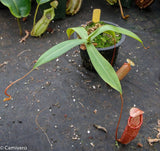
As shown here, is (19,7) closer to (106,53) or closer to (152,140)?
(106,53)

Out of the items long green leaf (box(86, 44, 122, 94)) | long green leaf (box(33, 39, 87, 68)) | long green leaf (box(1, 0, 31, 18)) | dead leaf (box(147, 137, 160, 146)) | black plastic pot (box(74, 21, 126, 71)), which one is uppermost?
long green leaf (box(33, 39, 87, 68))

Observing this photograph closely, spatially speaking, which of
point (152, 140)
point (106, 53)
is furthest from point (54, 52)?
point (152, 140)

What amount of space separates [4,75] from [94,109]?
89cm

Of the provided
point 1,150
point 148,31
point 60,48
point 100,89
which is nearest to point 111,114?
point 100,89

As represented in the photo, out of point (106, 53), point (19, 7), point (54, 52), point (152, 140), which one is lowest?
point (152, 140)

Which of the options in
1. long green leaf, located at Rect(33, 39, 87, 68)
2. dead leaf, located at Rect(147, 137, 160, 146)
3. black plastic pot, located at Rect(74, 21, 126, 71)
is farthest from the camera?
black plastic pot, located at Rect(74, 21, 126, 71)

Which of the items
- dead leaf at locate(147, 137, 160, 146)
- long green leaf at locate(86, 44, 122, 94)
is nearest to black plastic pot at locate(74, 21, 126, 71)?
long green leaf at locate(86, 44, 122, 94)

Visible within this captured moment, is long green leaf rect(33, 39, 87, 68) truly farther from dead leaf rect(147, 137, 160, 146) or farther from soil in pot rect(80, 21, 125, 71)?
dead leaf rect(147, 137, 160, 146)

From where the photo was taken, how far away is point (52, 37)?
1.87m

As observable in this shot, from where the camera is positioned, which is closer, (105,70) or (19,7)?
(105,70)

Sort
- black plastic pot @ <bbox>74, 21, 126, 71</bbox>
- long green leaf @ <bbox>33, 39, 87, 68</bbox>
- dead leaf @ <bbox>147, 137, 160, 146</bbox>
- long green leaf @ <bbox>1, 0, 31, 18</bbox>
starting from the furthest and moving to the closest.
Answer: long green leaf @ <bbox>1, 0, 31, 18</bbox>, black plastic pot @ <bbox>74, 21, 126, 71</bbox>, dead leaf @ <bbox>147, 137, 160, 146</bbox>, long green leaf @ <bbox>33, 39, 87, 68</bbox>

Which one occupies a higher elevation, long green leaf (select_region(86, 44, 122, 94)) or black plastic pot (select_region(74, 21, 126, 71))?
long green leaf (select_region(86, 44, 122, 94))

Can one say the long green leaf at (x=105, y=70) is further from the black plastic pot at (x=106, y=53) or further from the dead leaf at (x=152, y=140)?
the dead leaf at (x=152, y=140)

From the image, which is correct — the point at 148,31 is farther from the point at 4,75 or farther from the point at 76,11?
the point at 4,75
